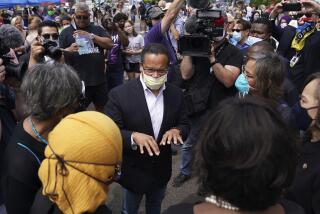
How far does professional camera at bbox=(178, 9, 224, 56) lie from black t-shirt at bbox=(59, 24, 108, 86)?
72.3 inches

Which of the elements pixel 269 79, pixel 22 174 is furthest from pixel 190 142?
pixel 22 174

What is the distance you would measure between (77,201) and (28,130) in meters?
0.58

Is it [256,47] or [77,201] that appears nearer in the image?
[77,201]

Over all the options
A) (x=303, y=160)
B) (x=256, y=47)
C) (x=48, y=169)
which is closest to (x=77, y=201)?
(x=48, y=169)

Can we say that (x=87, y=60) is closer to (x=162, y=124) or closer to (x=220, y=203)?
(x=162, y=124)

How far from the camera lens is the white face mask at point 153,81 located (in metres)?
2.46

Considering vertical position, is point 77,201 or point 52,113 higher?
point 52,113

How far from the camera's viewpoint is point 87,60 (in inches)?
178

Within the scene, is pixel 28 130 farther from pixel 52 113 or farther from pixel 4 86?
pixel 4 86

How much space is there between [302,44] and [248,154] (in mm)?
3718

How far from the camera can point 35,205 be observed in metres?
1.57

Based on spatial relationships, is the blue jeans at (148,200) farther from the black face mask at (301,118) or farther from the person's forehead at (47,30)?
the person's forehead at (47,30)

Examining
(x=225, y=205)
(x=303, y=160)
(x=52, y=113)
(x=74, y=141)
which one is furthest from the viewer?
(x=303, y=160)

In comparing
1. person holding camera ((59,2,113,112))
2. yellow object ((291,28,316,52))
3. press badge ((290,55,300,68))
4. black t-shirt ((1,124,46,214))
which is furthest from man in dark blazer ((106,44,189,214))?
yellow object ((291,28,316,52))
